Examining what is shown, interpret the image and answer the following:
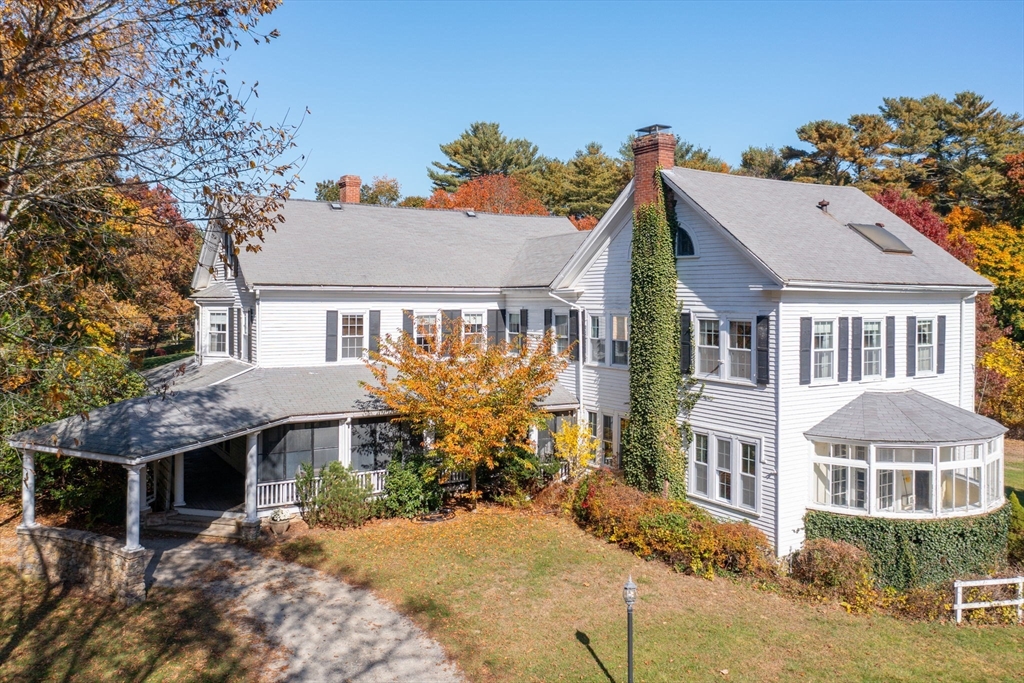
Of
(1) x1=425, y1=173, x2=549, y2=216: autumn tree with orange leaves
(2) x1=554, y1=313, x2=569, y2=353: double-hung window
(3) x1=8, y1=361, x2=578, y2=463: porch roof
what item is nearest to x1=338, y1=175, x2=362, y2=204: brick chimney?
(3) x1=8, y1=361, x2=578, y2=463: porch roof

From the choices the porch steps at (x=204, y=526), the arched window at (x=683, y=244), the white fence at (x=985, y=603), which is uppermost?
the arched window at (x=683, y=244)

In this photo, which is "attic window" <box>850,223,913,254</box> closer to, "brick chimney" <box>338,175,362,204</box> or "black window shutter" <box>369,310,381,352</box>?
"black window shutter" <box>369,310,381,352</box>

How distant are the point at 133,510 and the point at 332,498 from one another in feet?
17.5

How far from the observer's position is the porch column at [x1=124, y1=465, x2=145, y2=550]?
1454 centimetres

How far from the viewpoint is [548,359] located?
20594 millimetres

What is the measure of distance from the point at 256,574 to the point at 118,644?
3.50 metres

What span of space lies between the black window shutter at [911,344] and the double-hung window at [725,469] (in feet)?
17.5

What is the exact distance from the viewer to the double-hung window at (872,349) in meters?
18.6

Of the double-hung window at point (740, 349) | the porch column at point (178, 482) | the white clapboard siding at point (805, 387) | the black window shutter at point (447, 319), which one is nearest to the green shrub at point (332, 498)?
the porch column at point (178, 482)

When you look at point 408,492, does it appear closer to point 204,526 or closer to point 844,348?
point 204,526

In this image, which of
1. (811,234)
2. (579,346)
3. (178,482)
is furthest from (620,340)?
(178,482)

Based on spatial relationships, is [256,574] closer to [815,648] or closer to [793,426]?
[815,648]

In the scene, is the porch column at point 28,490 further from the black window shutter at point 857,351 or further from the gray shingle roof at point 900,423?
the black window shutter at point 857,351

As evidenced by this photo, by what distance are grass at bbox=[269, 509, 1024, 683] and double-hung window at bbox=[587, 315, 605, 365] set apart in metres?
6.07
